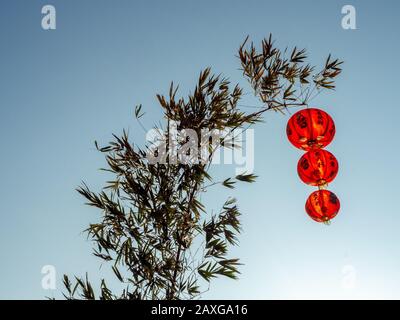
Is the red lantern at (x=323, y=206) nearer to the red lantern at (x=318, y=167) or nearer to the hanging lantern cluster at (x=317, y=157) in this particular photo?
the hanging lantern cluster at (x=317, y=157)

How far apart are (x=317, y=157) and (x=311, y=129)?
312 mm

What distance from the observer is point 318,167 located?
144 inches

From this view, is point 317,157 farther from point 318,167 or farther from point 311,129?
point 311,129

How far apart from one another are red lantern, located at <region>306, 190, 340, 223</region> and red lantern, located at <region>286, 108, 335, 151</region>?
529 mm

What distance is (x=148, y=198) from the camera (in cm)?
382

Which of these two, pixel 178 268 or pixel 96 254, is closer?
pixel 178 268

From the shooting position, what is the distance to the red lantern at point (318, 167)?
3652 mm

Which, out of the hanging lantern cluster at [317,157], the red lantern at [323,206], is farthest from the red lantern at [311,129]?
the red lantern at [323,206]

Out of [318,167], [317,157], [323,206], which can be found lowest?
[323,206]

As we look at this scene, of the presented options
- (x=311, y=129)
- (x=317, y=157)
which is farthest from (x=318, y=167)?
(x=311, y=129)
